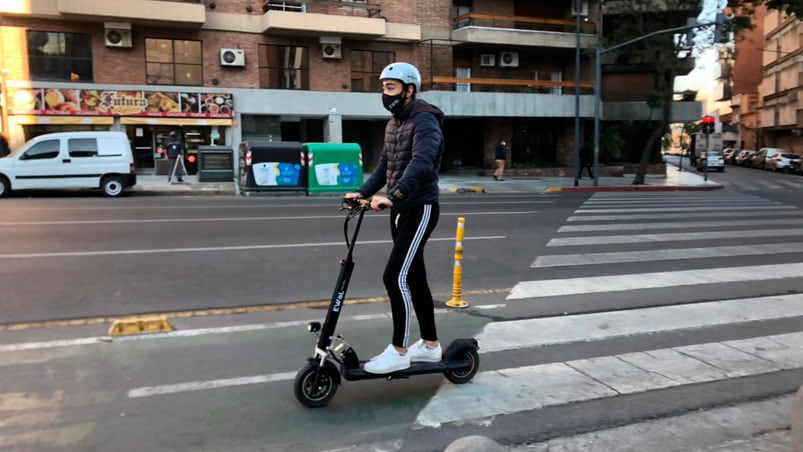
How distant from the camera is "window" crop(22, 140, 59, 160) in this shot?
687 inches

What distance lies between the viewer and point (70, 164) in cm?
1770

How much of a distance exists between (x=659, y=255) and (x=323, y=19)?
2120 cm

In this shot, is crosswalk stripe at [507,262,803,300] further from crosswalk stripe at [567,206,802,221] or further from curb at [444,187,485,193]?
curb at [444,187,485,193]

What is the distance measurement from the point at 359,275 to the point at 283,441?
4.51 m

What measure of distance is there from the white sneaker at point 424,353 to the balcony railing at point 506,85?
84.8 feet

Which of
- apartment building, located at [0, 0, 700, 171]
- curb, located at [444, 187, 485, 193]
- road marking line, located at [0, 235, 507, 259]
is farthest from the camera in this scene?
apartment building, located at [0, 0, 700, 171]

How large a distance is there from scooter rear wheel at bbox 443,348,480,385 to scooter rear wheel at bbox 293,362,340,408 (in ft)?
2.77

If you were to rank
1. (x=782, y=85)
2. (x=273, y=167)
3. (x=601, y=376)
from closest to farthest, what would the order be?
(x=601, y=376), (x=273, y=167), (x=782, y=85)

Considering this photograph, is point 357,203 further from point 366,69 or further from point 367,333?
point 366,69

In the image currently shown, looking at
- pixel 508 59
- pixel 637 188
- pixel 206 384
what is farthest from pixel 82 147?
pixel 508 59

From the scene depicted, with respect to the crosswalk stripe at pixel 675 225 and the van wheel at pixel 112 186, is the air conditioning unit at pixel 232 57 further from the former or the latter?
the crosswalk stripe at pixel 675 225

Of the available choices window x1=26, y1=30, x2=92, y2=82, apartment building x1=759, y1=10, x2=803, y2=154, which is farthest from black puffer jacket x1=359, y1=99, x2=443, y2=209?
apartment building x1=759, y1=10, x2=803, y2=154

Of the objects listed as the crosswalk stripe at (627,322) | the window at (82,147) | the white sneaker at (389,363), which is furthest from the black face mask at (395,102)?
the window at (82,147)

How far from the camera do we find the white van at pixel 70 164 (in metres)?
17.4
